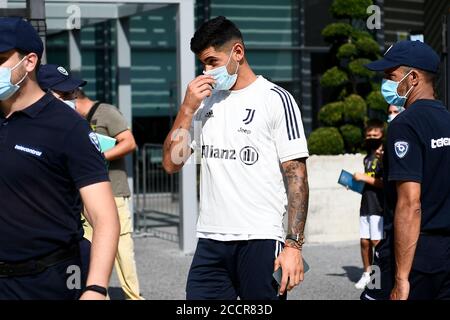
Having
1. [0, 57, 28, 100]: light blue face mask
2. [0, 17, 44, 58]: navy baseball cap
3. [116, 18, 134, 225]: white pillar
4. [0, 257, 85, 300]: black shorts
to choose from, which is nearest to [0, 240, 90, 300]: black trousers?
[0, 257, 85, 300]: black shorts

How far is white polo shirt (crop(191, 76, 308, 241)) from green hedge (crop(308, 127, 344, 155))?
7.59 metres

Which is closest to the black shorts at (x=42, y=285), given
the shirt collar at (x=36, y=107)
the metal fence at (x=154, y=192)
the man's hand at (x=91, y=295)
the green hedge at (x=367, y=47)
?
the man's hand at (x=91, y=295)

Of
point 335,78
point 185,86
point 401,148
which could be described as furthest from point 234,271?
point 335,78

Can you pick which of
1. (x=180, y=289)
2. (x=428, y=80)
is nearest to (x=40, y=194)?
(x=428, y=80)

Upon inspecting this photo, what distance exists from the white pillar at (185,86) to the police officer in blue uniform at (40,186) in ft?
24.1

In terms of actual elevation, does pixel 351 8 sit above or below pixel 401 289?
above

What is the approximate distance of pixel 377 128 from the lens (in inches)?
362

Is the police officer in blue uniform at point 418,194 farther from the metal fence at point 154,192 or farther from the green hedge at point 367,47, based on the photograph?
the metal fence at point 154,192

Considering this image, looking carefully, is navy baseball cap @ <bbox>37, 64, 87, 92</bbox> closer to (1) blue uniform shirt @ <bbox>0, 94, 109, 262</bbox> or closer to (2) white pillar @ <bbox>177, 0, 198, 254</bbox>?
(1) blue uniform shirt @ <bbox>0, 94, 109, 262</bbox>

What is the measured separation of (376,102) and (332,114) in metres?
0.64

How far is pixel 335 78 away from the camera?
517 inches

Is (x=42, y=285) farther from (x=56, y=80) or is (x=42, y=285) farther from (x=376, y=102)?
(x=376, y=102)

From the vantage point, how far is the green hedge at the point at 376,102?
42.8 feet
